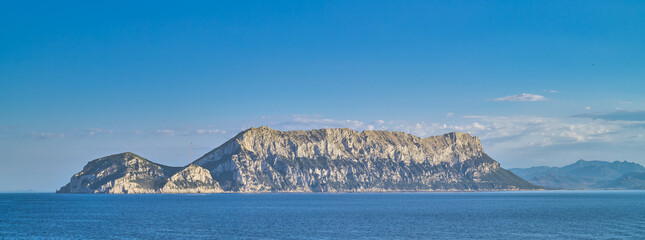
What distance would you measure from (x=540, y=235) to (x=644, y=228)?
1053 inches

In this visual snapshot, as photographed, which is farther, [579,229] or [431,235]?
[579,229]

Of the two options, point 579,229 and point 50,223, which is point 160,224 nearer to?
point 50,223

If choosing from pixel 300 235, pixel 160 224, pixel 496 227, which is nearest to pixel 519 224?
pixel 496 227

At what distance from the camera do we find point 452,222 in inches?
5207

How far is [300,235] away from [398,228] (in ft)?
76.3

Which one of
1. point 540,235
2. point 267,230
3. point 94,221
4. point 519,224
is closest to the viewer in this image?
point 540,235

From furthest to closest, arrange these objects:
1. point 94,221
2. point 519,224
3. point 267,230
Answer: point 94,221 → point 519,224 → point 267,230

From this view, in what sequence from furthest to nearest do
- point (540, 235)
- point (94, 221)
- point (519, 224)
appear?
1. point (94, 221)
2. point (519, 224)
3. point (540, 235)

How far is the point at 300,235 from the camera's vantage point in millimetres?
103500

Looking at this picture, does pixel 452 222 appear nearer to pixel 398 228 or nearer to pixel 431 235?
pixel 398 228

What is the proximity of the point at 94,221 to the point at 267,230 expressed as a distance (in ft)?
154

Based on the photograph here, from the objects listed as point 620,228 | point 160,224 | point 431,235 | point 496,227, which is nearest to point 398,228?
point 431,235

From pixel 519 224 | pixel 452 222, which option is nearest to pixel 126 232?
pixel 452 222

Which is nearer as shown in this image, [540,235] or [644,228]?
[540,235]
